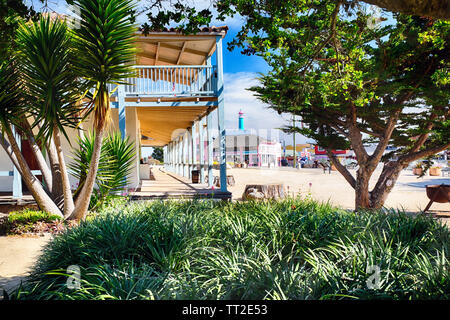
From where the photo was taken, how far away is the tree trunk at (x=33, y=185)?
280 inches

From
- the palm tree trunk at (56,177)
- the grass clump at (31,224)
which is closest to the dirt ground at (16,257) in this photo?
the grass clump at (31,224)

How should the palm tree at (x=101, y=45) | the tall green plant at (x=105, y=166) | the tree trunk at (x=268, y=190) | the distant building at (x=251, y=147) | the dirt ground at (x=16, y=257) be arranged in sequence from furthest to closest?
the distant building at (x=251, y=147)
the tree trunk at (x=268, y=190)
the tall green plant at (x=105, y=166)
the palm tree at (x=101, y=45)
the dirt ground at (x=16, y=257)

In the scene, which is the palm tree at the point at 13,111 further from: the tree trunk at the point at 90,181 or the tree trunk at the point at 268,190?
the tree trunk at the point at 268,190

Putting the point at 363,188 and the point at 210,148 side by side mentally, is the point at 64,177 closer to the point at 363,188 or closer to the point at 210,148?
the point at 210,148

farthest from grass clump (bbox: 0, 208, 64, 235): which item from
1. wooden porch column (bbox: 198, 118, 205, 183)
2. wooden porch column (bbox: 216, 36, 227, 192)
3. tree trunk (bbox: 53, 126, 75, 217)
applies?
wooden porch column (bbox: 198, 118, 205, 183)

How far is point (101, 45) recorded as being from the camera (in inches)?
249

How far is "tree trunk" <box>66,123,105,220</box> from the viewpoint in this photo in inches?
262

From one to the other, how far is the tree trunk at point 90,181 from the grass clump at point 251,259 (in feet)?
7.88

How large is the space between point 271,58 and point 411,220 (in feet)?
17.6

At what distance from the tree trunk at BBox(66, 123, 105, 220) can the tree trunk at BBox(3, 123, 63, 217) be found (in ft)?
1.48

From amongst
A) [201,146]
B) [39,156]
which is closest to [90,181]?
[39,156]

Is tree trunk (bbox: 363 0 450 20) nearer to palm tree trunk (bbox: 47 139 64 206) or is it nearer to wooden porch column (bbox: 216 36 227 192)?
palm tree trunk (bbox: 47 139 64 206)

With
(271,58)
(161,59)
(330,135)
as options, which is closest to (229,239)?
(271,58)
